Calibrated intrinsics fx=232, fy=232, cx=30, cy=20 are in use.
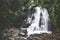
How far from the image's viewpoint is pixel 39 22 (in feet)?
68.0

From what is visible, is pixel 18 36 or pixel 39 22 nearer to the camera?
pixel 18 36

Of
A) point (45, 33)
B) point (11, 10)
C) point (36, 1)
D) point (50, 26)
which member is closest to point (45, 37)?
point (45, 33)

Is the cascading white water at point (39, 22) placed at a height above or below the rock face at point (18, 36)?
above

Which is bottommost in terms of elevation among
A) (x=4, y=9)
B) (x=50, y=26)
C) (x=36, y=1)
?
(x=50, y=26)

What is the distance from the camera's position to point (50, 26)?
2017 cm

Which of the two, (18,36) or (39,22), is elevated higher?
(39,22)

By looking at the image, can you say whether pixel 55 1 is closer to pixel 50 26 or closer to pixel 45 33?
pixel 50 26

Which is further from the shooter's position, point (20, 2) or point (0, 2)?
point (20, 2)

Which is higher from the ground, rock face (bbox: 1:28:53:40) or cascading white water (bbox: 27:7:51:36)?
cascading white water (bbox: 27:7:51:36)

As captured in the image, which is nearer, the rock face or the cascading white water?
the rock face

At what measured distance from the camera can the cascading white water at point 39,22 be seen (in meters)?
19.7

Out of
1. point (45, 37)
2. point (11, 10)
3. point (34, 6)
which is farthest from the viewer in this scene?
point (34, 6)

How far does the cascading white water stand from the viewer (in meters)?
19.7

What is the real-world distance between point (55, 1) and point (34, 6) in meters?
2.12
